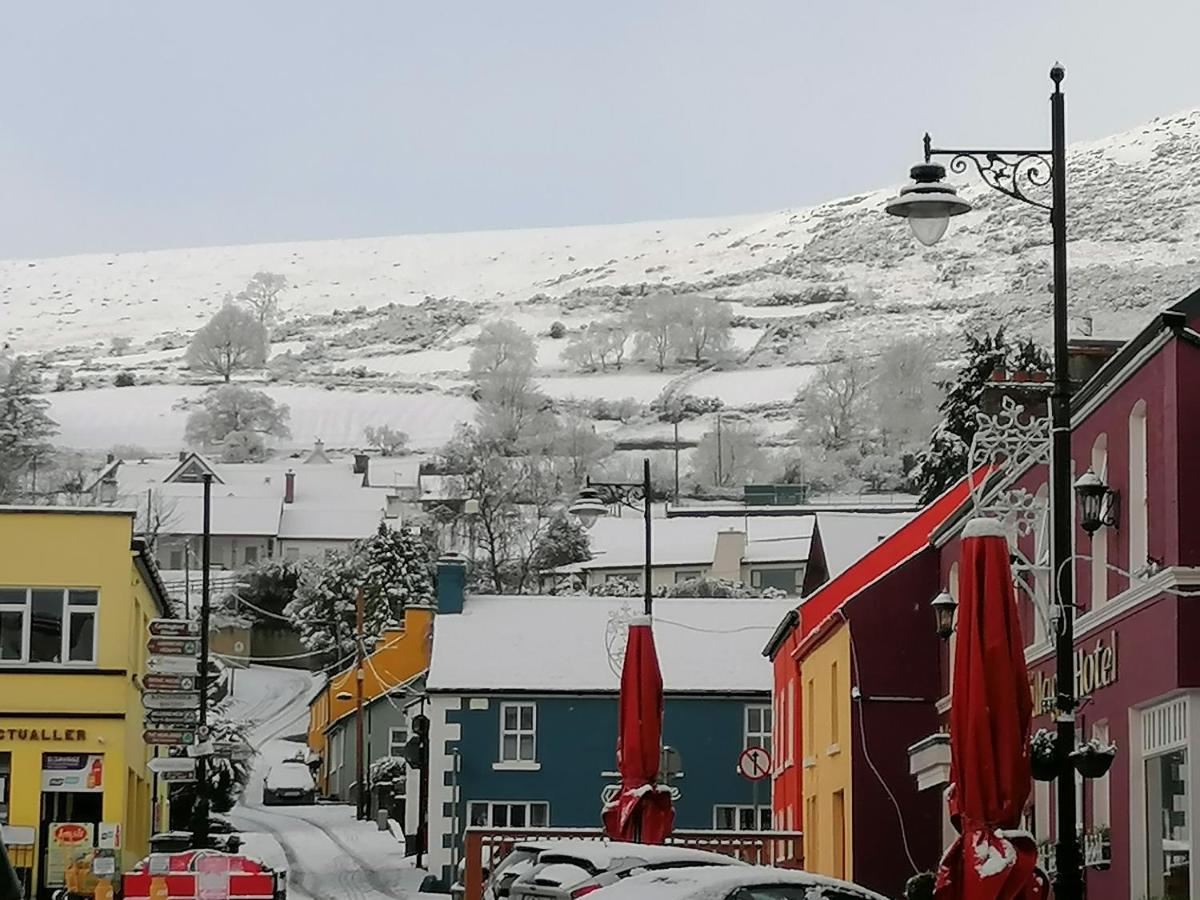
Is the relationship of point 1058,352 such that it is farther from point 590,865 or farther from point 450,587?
point 450,587

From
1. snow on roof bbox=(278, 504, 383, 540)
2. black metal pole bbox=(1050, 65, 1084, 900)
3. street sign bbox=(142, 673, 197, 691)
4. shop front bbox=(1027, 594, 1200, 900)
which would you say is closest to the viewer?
black metal pole bbox=(1050, 65, 1084, 900)

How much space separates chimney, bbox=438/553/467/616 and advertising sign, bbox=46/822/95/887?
626 inches

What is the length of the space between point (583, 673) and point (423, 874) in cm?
570

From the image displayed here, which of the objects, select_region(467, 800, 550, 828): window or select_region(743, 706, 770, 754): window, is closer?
select_region(467, 800, 550, 828): window

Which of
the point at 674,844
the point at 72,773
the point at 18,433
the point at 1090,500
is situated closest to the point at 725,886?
the point at 1090,500

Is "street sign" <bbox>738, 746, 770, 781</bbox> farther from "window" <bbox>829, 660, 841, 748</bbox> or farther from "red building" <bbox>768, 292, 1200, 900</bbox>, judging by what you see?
"red building" <bbox>768, 292, 1200, 900</bbox>

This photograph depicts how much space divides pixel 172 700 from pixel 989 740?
24383 mm

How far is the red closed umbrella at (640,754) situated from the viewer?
25.5 meters

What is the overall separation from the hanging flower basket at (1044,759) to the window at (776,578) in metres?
96.3

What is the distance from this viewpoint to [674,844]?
2852 centimetres

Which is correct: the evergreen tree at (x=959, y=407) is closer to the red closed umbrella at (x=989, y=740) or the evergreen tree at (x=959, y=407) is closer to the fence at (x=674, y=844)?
the fence at (x=674, y=844)

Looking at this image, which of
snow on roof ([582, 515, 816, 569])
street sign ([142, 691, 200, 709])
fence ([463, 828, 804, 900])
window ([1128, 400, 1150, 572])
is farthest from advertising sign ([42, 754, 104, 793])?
snow on roof ([582, 515, 816, 569])

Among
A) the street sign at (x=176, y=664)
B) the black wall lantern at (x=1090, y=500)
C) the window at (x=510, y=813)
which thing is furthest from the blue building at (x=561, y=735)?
the black wall lantern at (x=1090, y=500)

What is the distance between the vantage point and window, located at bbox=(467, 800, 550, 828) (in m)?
48.4
